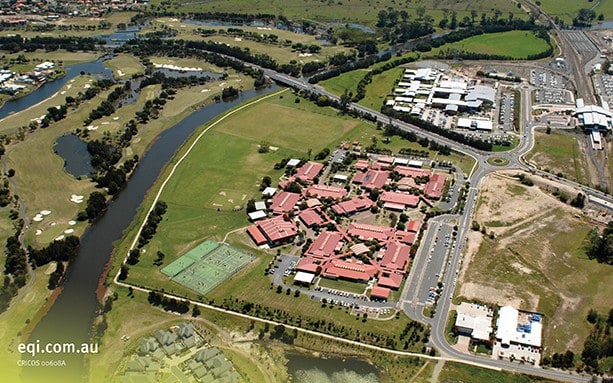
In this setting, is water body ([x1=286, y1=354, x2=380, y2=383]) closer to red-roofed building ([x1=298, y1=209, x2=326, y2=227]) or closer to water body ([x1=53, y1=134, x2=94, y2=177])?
red-roofed building ([x1=298, y1=209, x2=326, y2=227])

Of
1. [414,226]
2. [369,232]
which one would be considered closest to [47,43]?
[369,232]

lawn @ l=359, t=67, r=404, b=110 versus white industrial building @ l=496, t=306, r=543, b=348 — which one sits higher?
lawn @ l=359, t=67, r=404, b=110

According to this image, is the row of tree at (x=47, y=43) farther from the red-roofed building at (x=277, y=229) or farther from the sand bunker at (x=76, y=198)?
the red-roofed building at (x=277, y=229)

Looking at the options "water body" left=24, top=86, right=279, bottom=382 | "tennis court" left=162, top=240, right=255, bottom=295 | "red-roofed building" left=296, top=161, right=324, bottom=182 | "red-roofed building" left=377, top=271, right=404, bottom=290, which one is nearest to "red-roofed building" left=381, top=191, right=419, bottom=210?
"red-roofed building" left=296, top=161, right=324, bottom=182

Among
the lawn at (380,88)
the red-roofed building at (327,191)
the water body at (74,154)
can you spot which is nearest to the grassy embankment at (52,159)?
the water body at (74,154)

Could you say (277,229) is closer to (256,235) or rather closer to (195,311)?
(256,235)

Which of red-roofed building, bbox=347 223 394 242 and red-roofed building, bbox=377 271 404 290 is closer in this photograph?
red-roofed building, bbox=377 271 404 290
